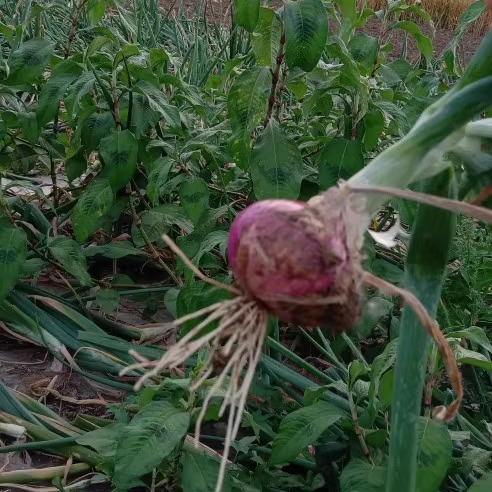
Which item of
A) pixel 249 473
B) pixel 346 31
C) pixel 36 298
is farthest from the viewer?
pixel 36 298

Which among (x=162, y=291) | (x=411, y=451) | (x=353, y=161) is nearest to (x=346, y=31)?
(x=353, y=161)

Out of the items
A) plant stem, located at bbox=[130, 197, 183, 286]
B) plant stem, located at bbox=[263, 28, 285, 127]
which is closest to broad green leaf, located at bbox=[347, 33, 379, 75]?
plant stem, located at bbox=[263, 28, 285, 127]

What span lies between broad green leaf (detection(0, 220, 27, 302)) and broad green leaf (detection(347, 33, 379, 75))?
846 millimetres

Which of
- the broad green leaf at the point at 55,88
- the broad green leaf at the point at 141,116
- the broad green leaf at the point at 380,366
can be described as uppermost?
the broad green leaf at the point at 55,88

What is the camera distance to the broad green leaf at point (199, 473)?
120 centimetres

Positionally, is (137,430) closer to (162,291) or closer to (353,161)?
(353,161)

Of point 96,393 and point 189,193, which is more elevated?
point 189,193

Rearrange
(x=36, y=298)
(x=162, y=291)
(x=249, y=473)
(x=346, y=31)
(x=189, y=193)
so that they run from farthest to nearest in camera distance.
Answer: (x=162, y=291)
(x=36, y=298)
(x=346, y=31)
(x=189, y=193)
(x=249, y=473)

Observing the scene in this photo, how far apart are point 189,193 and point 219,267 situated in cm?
17

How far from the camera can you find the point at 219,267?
158cm

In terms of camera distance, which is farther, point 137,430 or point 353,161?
point 353,161

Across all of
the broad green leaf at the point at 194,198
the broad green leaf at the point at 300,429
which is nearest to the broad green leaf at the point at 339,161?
the broad green leaf at the point at 194,198

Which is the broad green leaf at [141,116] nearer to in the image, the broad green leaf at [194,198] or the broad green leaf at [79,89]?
the broad green leaf at [79,89]

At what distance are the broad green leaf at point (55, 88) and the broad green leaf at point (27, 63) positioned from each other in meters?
0.06
